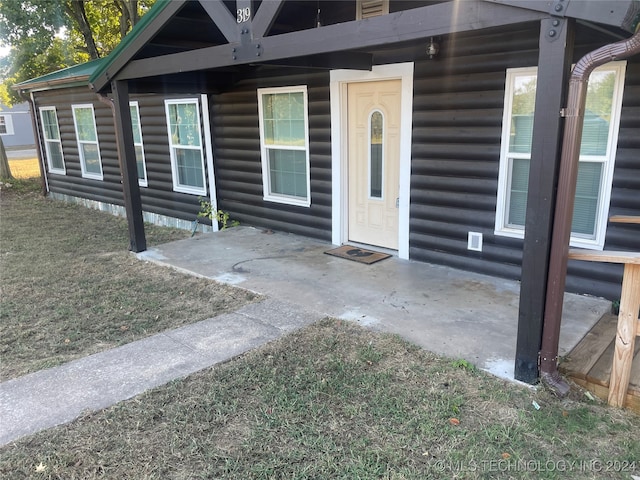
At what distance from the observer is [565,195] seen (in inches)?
97.8

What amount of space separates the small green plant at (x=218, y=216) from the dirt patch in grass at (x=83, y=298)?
20.0 inches

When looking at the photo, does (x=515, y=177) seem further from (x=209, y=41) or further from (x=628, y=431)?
(x=209, y=41)

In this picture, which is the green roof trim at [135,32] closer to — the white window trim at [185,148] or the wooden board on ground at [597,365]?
the white window trim at [185,148]

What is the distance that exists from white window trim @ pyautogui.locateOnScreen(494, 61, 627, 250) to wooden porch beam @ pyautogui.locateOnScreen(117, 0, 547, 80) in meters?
1.66

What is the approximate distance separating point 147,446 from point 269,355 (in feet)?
3.38

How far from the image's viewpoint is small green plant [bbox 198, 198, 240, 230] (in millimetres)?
7223

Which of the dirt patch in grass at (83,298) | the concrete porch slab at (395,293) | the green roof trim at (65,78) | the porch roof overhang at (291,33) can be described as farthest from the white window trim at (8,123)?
the concrete porch slab at (395,293)

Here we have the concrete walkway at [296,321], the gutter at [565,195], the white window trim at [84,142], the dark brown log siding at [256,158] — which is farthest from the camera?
the white window trim at [84,142]

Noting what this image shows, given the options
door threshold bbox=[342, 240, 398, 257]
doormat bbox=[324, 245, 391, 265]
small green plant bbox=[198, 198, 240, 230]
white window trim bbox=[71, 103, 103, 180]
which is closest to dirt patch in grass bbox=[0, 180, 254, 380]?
small green plant bbox=[198, 198, 240, 230]

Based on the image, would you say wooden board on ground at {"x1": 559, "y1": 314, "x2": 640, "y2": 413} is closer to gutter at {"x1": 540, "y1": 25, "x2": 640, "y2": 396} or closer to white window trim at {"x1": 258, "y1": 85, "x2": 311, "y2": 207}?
gutter at {"x1": 540, "y1": 25, "x2": 640, "y2": 396}

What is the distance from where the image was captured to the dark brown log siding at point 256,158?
5672mm

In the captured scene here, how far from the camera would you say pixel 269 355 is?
322 cm


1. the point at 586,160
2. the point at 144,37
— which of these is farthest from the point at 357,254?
the point at 144,37

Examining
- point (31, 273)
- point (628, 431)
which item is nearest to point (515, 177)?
point (628, 431)
